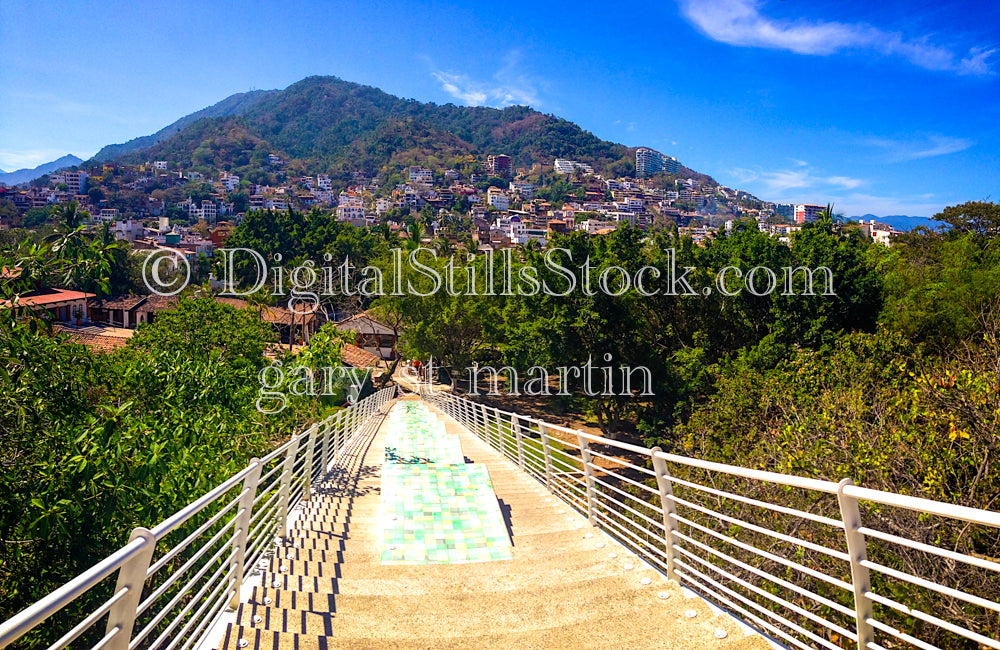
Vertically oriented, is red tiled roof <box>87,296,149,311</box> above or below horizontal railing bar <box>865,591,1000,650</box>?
above

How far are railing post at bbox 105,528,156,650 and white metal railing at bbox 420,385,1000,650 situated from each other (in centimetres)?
265

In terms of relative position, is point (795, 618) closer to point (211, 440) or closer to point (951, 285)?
point (211, 440)

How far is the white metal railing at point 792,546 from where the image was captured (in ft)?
8.16

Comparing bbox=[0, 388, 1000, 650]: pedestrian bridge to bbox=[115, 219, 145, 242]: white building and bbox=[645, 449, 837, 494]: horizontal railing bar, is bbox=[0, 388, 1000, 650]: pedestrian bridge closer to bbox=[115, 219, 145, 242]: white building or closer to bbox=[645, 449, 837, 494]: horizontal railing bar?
bbox=[645, 449, 837, 494]: horizontal railing bar

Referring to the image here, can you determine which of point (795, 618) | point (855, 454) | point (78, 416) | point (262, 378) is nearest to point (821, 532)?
point (795, 618)

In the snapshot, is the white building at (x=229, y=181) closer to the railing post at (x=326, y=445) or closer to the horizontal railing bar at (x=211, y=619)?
the railing post at (x=326, y=445)

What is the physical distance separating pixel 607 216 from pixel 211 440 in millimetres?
168771

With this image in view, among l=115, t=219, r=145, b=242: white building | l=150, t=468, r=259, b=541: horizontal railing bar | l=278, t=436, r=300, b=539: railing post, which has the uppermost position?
l=115, t=219, r=145, b=242: white building

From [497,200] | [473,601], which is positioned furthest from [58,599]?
[497,200]

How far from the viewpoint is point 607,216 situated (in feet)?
558

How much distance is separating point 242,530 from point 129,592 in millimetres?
1515

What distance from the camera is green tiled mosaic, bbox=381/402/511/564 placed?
17.0 ft

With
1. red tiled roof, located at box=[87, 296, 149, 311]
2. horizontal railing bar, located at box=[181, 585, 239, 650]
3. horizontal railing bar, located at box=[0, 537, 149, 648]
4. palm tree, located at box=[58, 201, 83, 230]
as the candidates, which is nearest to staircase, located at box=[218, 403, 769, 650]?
horizontal railing bar, located at box=[181, 585, 239, 650]

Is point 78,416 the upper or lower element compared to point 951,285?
lower
